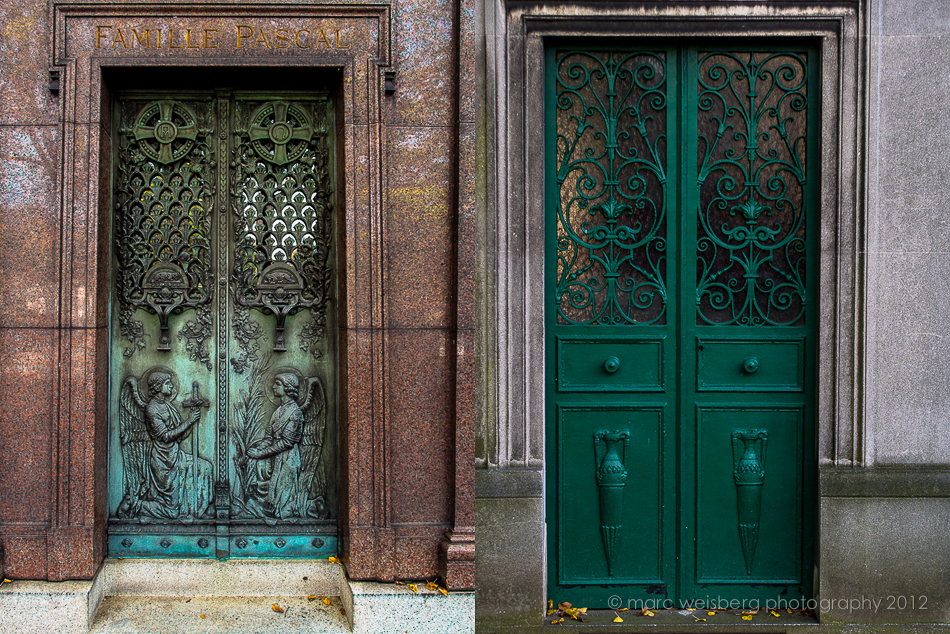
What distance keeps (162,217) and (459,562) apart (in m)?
3.56

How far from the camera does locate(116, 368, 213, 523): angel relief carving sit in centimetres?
533

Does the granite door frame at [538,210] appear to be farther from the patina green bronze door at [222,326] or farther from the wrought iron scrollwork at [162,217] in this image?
the wrought iron scrollwork at [162,217]

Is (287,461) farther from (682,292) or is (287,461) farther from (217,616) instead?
Result: (682,292)

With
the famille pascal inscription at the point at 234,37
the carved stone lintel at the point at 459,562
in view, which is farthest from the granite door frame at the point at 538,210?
the famille pascal inscription at the point at 234,37

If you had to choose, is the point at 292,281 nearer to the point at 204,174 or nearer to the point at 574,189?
the point at 204,174

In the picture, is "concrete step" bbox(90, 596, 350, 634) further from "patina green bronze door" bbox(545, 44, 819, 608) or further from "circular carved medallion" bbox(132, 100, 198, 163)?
"circular carved medallion" bbox(132, 100, 198, 163)

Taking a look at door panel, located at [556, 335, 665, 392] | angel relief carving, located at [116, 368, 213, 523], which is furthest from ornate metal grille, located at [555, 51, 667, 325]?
angel relief carving, located at [116, 368, 213, 523]

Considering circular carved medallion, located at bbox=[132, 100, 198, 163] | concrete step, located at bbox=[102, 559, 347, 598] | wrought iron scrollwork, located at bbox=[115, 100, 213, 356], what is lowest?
concrete step, located at bbox=[102, 559, 347, 598]

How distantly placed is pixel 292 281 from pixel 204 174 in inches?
44.0

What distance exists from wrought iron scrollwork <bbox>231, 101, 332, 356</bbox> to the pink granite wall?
1.55 ft

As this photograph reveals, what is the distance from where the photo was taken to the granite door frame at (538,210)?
4.94 m

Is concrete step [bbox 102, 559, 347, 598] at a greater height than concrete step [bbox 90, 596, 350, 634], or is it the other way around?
concrete step [bbox 102, 559, 347, 598]

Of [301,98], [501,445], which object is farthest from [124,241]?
[501,445]

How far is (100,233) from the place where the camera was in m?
5.04
